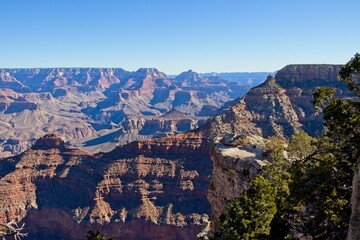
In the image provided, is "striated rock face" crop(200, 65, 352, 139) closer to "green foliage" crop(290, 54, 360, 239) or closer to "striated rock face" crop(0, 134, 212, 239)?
"striated rock face" crop(0, 134, 212, 239)

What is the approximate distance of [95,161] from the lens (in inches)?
4737

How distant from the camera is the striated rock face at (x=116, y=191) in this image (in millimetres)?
98438

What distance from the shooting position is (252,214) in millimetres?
22250

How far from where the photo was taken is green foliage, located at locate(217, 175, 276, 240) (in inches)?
853

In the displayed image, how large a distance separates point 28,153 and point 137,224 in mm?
50876

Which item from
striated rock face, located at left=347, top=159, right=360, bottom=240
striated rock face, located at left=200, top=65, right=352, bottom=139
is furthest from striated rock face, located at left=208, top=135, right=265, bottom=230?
striated rock face, located at left=200, top=65, right=352, bottom=139

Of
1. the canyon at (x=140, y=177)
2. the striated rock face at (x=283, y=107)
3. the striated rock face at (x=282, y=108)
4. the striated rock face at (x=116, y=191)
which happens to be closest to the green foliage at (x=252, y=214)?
the canyon at (x=140, y=177)

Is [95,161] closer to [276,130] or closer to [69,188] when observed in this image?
[69,188]

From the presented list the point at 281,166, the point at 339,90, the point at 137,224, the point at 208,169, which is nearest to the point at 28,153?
the point at 137,224

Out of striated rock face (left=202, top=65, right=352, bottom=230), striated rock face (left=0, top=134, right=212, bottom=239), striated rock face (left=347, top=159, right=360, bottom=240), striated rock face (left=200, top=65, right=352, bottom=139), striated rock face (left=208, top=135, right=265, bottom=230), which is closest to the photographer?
striated rock face (left=347, top=159, right=360, bottom=240)

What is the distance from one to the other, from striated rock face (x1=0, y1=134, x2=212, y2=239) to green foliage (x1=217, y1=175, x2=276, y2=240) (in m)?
72.2

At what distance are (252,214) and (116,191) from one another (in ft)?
293

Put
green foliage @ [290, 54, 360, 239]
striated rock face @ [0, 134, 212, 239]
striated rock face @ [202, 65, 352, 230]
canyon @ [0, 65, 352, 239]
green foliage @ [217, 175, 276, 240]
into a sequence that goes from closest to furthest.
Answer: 1. green foliage @ [217, 175, 276, 240]
2. green foliage @ [290, 54, 360, 239]
3. striated rock face @ [0, 134, 212, 239]
4. canyon @ [0, 65, 352, 239]
5. striated rock face @ [202, 65, 352, 230]

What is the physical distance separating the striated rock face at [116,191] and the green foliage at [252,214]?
72.2 meters
